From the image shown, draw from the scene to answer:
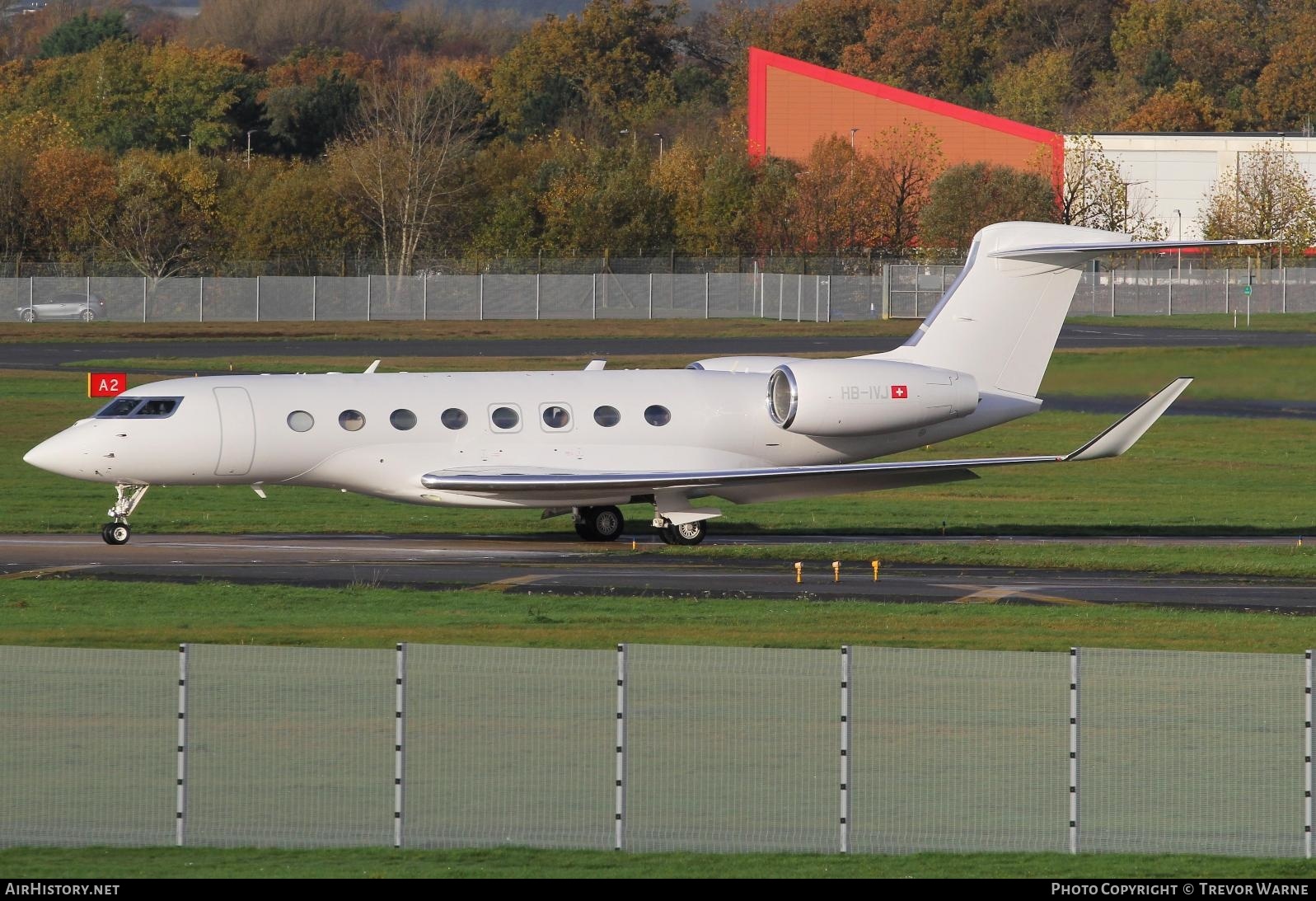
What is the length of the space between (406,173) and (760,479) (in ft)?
242

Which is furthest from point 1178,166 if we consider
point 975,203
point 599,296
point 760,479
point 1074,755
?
point 1074,755

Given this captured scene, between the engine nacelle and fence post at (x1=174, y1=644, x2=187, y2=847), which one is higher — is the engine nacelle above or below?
above

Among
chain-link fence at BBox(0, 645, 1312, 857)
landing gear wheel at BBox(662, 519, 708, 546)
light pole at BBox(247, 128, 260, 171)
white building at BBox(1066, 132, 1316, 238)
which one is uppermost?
light pole at BBox(247, 128, 260, 171)

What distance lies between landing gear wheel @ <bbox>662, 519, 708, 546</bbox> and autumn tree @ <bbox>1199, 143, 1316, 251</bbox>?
78038mm

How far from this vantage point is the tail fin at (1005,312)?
1249 inches

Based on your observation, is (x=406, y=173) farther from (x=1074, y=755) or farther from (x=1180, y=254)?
(x=1074, y=755)

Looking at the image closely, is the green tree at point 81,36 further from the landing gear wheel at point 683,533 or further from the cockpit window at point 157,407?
the landing gear wheel at point 683,533

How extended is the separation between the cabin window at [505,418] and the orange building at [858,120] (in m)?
76.5

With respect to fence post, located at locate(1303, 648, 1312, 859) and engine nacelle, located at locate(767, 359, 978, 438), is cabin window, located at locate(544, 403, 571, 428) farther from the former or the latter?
fence post, located at locate(1303, 648, 1312, 859)

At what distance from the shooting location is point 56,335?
7819 centimetres

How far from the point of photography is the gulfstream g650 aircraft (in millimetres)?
29172

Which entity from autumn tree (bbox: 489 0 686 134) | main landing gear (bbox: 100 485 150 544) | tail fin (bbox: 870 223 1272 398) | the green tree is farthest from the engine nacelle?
the green tree

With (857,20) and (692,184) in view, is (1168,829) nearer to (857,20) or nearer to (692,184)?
(692,184)

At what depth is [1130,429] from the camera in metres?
28.3
